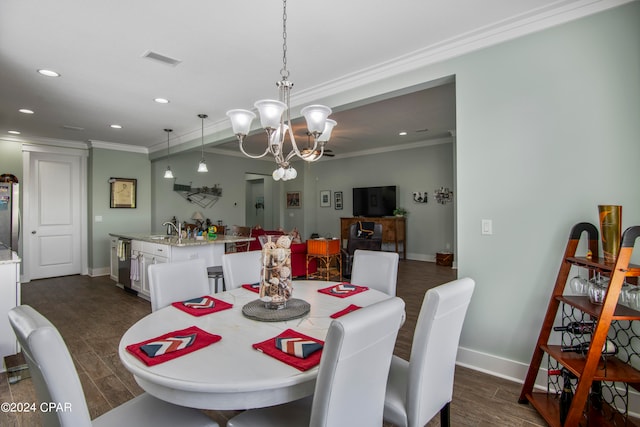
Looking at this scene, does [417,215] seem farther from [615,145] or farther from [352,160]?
[615,145]

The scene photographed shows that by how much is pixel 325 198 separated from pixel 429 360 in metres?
7.83

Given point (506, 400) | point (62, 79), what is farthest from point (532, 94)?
point (62, 79)

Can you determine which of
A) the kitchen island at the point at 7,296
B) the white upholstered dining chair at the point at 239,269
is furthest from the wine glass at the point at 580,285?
the kitchen island at the point at 7,296

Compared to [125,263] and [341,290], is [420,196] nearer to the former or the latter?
[341,290]

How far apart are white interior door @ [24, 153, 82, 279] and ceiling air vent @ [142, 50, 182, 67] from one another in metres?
4.74

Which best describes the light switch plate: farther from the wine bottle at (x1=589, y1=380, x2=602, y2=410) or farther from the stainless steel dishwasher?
the stainless steel dishwasher

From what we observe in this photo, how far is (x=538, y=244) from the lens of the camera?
7.26 ft

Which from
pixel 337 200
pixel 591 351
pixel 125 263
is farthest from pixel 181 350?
pixel 337 200

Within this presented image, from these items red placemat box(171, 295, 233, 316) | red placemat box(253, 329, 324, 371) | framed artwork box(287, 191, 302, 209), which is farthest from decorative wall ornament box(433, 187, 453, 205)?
red placemat box(253, 329, 324, 371)

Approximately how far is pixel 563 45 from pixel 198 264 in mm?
2881

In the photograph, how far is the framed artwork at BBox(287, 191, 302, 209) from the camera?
30.6 ft

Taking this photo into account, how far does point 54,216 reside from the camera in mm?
5977

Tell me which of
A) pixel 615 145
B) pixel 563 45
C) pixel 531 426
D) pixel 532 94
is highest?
pixel 563 45

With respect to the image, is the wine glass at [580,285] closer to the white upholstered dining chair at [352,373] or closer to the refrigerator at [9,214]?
the white upholstered dining chair at [352,373]
